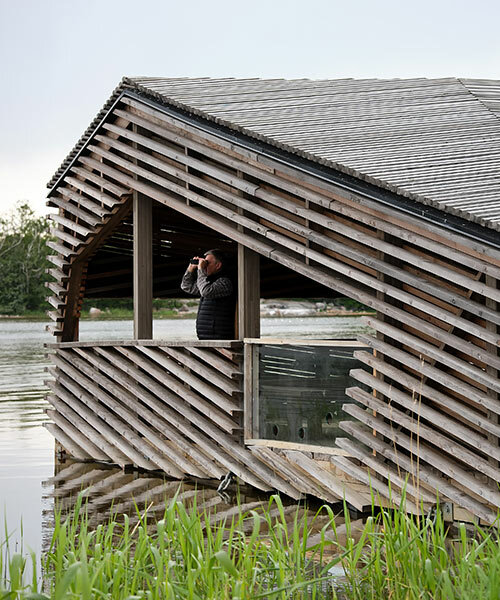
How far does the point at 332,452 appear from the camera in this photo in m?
9.98

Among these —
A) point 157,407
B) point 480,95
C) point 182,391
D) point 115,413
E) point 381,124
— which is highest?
point 480,95

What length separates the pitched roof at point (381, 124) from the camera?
8859 mm

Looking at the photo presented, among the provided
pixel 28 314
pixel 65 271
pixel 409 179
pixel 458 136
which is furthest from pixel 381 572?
pixel 28 314

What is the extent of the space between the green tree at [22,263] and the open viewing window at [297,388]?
66.8m

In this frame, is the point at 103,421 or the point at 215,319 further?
the point at 103,421

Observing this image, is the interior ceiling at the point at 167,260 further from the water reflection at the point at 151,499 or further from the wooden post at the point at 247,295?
the water reflection at the point at 151,499

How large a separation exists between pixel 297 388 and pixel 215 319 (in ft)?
5.68

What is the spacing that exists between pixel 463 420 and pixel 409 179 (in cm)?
200

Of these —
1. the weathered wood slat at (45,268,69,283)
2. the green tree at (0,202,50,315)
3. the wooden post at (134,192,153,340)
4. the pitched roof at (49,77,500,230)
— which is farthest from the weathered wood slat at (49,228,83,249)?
the green tree at (0,202,50,315)

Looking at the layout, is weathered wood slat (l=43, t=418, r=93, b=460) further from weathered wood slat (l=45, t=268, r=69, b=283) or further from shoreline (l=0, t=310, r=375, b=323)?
shoreline (l=0, t=310, r=375, b=323)

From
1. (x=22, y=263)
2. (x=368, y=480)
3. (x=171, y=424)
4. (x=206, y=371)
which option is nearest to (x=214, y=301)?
(x=206, y=371)

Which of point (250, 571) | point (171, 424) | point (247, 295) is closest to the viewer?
point (250, 571)

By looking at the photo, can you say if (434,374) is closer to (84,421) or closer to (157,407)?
(157,407)

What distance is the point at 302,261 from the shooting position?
10.1m
